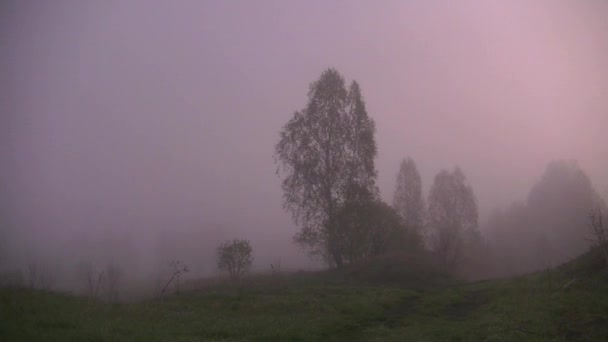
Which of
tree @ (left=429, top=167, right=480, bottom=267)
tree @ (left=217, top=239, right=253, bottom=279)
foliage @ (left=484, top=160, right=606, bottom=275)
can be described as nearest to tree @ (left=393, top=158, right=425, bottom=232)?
tree @ (left=429, top=167, right=480, bottom=267)

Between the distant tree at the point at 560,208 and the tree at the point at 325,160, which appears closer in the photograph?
the tree at the point at 325,160

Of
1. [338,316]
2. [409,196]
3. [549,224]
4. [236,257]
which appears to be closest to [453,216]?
[409,196]

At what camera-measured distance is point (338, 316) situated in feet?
52.8

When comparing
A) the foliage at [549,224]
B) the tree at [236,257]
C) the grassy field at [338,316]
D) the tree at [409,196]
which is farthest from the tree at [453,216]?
the grassy field at [338,316]

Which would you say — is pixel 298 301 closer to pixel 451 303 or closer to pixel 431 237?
pixel 451 303

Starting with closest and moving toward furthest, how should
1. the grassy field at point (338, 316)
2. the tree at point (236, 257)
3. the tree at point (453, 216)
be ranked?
the grassy field at point (338, 316) < the tree at point (236, 257) < the tree at point (453, 216)

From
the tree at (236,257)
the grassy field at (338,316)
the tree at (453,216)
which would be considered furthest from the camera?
the tree at (453,216)

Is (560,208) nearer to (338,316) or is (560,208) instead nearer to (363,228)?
(363,228)

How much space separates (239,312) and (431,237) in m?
41.2

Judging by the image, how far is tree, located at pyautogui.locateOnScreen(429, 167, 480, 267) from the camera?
52.8 meters

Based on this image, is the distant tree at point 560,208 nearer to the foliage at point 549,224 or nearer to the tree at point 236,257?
the foliage at point 549,224

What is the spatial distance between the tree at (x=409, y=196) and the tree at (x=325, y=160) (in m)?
20.9

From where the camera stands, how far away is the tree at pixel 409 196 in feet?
180

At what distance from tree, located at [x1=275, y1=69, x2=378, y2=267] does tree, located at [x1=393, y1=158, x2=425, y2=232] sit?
20.9 metres
